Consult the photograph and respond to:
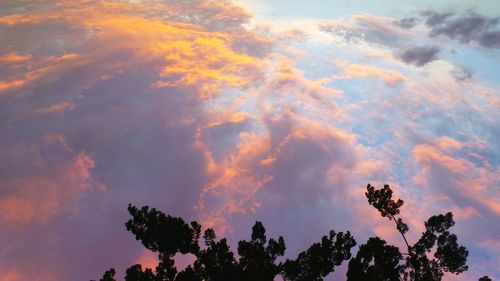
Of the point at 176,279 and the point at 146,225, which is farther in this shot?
the point at 146,225

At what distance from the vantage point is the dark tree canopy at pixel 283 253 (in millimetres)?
25469

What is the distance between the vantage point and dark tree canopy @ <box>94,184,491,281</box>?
2547cm

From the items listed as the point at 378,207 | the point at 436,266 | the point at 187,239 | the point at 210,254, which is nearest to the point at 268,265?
the point at 210,254

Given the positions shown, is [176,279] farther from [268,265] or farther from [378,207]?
[378,207]

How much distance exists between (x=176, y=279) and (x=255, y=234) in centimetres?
608

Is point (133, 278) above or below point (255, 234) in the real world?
below

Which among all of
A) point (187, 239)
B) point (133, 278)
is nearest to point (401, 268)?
point (187, 239)

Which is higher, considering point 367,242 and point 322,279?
point 367,242

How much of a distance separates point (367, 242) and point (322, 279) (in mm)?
4103

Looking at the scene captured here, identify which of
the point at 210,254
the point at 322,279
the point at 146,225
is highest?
the point at 146,225

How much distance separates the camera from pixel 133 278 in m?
24.8

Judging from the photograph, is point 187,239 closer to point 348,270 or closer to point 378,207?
point 348,270

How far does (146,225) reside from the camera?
90.0 feet

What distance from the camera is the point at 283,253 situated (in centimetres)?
2741
